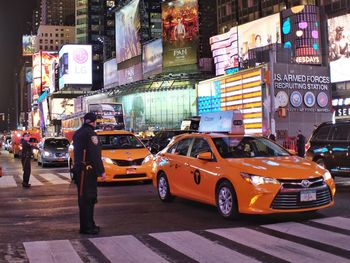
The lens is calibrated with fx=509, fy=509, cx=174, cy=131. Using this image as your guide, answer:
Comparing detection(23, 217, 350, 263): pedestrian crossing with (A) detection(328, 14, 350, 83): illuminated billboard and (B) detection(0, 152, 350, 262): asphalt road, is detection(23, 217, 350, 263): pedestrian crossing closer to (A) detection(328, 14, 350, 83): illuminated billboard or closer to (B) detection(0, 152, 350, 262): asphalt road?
(B) detection(0, 152, 350, 262): asphalt road

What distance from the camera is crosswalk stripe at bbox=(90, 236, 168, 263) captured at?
6177 mm

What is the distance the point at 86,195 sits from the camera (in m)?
7.64

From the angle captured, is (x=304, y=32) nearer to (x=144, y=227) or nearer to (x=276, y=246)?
(x=144, y=227)

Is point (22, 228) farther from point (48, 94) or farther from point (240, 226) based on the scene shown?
point (48, 94)

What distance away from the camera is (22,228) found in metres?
8.41

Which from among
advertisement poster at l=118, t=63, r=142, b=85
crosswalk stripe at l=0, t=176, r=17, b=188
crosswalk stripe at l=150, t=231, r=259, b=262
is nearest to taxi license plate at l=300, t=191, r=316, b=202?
crosswalk stripe at l=150, t=231, r=259, b=262

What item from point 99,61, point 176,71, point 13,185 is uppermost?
point 99,61

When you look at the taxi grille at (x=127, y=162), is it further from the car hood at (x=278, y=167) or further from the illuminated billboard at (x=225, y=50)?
the illuminated billboard at (x=225, y=50)

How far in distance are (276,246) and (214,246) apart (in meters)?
0.82

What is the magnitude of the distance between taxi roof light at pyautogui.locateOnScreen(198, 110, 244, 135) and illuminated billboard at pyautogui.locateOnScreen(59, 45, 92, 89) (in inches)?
3006

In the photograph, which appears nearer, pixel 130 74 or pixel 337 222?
pixel 337 222

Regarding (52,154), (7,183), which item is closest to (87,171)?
(7,183)

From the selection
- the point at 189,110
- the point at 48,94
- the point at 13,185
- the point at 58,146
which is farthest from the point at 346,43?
the point at 48,94

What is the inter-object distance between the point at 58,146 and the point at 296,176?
20.4 meters
